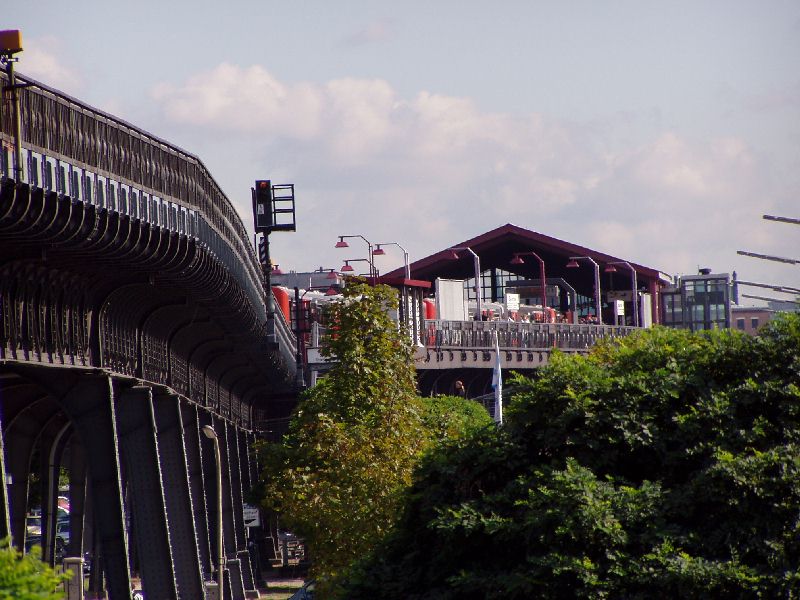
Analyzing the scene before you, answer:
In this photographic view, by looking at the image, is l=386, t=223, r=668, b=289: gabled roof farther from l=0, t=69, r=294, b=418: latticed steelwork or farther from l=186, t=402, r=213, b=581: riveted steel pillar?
l=0, t=69, r=294, b=418: latticed steelwork

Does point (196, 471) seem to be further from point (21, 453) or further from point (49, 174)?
point (49, 174)

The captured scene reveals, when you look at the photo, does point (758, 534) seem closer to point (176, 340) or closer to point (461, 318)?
point (176, 340)

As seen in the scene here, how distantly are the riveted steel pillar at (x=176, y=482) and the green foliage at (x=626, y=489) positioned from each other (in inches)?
1079

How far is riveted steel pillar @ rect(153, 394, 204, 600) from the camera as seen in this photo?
46.8m

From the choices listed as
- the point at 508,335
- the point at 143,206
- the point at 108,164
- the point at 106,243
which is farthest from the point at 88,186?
the point at 508,335

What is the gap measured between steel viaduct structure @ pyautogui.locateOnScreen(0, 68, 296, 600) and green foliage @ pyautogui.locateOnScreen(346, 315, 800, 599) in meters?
6.45

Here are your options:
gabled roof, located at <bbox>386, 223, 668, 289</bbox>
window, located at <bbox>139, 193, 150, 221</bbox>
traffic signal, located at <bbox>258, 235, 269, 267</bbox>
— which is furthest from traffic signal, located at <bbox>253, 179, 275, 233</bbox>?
gabled roof, located at <bbox>386, 223, 668, 289</bbox>

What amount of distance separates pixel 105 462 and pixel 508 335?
76477 millimetres

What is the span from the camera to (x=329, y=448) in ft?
119

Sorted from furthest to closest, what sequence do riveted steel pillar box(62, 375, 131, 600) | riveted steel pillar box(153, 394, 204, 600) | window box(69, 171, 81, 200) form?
1. riveted steel pillar box(153, 394, 204, 600)
2. riveted steel pillar box(62, 375, 131, 600)
3. window box(69, 171, 81, 200)

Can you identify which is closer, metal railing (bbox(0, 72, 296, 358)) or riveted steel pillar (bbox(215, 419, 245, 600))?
metal railing (bbox(0, 72, 296, 358))

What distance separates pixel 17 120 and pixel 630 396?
929cm

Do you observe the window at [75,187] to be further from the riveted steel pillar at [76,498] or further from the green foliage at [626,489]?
the riveted steel pillar at [76,498]

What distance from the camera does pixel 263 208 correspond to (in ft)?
187
